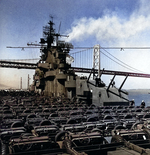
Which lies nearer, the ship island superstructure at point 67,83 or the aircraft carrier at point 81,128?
the aircraft carrier at point 81,128

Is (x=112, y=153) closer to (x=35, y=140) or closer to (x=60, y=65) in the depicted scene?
(x=35, y=140)

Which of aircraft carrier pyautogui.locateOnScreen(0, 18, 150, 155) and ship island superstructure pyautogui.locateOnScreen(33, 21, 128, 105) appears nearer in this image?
aircraft carrier pyautogui.locateOnScreen(0, 18, 150, 155)

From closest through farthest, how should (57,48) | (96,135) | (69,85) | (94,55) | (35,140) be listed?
1. (35,140)
2. (96,135)
3. (69,85)
4. (57,48)
5. (94,55)

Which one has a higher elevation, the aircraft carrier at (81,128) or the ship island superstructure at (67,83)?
the ship island superstructure at (67,83)

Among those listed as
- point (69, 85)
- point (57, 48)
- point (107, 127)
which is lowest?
point (107, 127)

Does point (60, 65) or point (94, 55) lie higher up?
point (94, 55)

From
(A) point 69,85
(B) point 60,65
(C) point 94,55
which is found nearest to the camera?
(A) point 69,85

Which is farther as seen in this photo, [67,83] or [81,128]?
[67,83]

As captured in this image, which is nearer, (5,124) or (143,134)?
(143,134)

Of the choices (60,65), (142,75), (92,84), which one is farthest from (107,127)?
(142,75)

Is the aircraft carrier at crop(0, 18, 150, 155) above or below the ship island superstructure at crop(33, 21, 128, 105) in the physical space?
below

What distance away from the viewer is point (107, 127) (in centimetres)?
1055

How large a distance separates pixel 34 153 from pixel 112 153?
93.6 inches

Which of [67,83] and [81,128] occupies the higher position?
[67,83]
